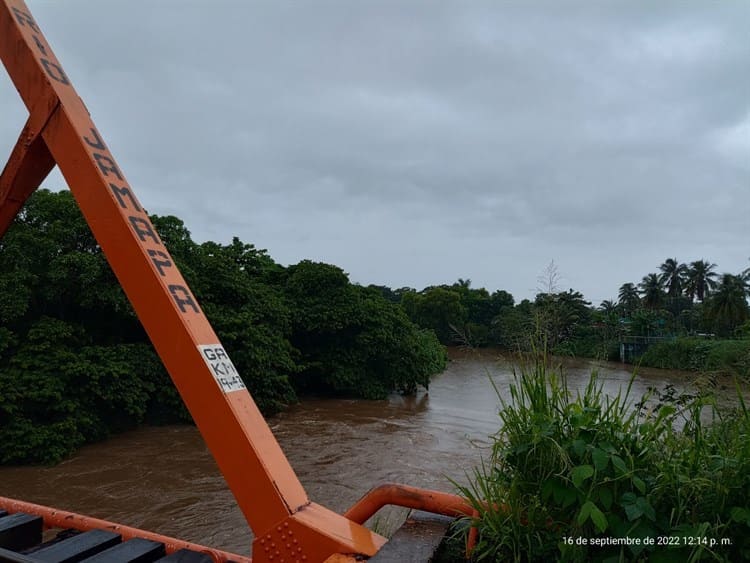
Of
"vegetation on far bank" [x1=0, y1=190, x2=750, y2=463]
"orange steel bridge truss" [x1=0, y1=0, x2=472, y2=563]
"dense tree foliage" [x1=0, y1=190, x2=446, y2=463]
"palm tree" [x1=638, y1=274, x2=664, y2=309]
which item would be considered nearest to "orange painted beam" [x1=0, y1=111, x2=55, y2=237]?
"orange steel bridge truss" [x1=0, y1=0, x2=472, y2=563]

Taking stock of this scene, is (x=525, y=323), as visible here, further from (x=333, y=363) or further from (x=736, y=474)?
(x=333, y=363)

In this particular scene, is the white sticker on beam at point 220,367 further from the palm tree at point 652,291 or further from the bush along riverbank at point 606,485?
the palm tree at point 652,291

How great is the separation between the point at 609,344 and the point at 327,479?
668 centimetres

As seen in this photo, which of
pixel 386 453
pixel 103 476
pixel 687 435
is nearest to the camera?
pixel 687 435

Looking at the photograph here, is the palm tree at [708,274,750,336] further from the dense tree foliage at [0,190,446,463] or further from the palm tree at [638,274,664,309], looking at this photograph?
the dense tree foliage at [0,190,446,463]

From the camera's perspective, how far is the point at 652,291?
38.6 metres

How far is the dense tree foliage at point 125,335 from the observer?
788 cm

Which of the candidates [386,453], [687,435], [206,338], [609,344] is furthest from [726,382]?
[386,453]

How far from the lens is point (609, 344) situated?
2197 mm

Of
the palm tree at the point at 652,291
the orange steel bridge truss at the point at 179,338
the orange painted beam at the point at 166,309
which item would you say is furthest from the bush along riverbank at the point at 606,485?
the palm tree at the point at 652,291

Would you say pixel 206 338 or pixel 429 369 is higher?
pixel 206 338

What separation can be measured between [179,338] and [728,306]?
33963mm

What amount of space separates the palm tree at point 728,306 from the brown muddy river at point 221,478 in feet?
70.5

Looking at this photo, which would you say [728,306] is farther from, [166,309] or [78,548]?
[78,548]
